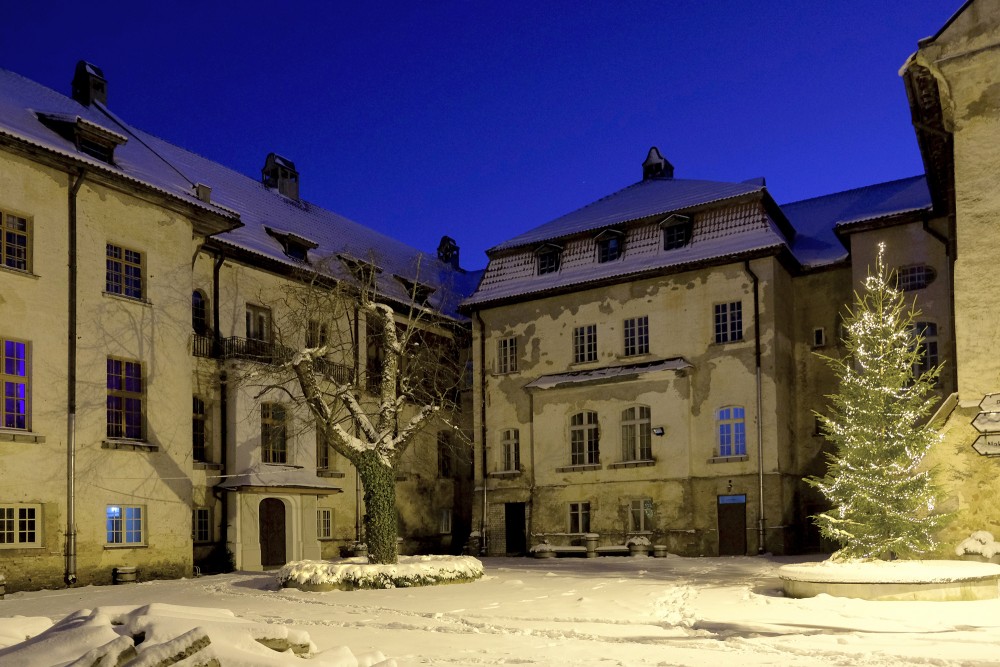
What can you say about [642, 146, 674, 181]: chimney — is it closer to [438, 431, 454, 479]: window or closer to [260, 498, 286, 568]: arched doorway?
[438, 431, 454, 479]: window

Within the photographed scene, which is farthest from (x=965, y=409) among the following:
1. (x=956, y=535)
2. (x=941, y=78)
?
(x=941, y=78)

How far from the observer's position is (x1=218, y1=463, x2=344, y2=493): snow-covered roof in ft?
94.1

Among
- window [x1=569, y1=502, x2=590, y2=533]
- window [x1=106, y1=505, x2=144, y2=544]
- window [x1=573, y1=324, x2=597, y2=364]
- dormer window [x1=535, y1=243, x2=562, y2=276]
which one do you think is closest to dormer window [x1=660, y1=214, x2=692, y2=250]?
window [x1=573, y1=324, x2=597, y2=364]

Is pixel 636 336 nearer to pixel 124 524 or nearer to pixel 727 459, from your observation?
pixel 727 459

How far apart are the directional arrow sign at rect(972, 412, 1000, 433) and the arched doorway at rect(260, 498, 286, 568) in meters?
20.4

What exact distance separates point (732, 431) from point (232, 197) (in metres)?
19.3

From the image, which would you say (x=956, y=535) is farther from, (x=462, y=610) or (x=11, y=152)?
(x=11, y=152)

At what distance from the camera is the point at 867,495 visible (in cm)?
1822

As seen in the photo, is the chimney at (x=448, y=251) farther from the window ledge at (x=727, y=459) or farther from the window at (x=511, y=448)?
the window ledge at (x=727, y=459)

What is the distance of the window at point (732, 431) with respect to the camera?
1281 inches

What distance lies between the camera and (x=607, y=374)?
1375 inches

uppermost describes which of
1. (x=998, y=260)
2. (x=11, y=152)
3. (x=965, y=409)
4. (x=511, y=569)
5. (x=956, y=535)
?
(x=11, y=152)

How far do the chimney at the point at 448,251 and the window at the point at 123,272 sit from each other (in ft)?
82.9

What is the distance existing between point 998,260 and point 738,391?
41.4 ft
